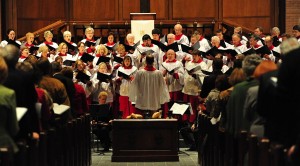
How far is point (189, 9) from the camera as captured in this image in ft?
71.1

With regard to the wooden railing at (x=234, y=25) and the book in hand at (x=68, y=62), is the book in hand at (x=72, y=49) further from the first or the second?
the wooden railing at (x=234, y=25)

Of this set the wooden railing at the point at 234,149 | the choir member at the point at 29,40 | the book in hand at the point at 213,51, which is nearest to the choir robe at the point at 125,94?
the book in hand at the point at 213,51

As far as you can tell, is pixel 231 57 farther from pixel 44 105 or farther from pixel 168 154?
pixel 44 105

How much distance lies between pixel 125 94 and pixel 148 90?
1.01m

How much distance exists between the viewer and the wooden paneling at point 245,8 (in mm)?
21078

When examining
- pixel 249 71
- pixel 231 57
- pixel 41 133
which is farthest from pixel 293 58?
pixel 231 57

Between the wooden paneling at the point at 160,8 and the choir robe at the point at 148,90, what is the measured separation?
7396mm

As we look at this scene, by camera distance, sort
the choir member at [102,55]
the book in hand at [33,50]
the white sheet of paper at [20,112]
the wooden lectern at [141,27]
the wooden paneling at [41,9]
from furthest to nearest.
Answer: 1. the wooden paneling at [41,9]
2. the wooden lectern at [141,27]
3. the book in hand at [33,50]
4. the choir member at [102,55]
5. the white sheet of paper at [20,112]

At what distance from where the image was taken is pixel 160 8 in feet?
71.5

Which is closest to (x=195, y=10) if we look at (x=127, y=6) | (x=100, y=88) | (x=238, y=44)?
(x=127, y=6)

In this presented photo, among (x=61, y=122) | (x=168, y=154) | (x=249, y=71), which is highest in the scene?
(x=249, y=71)

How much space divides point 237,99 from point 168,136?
4.55 m

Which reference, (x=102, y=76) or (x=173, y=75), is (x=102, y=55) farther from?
(x=173, y=75)

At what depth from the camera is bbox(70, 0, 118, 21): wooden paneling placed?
21.7m
